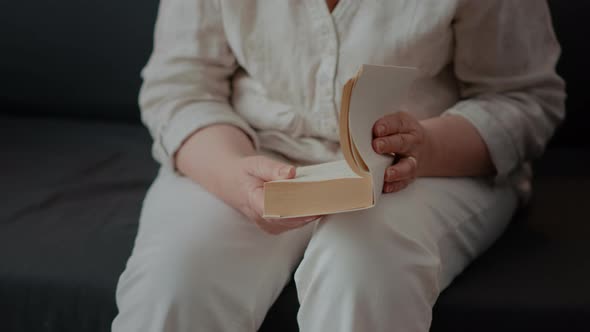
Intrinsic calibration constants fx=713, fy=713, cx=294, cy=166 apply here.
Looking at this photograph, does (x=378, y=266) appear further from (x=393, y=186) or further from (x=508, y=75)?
(x=508, y=75)

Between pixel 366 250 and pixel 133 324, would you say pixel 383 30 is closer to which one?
pixel 366 250

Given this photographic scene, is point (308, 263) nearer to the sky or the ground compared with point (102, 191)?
nearer to the sky

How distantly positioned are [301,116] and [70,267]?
369mm

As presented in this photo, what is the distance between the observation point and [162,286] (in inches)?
30.9

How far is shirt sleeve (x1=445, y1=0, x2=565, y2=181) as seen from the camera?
3.10 ft

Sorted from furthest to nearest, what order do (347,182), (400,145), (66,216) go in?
(66,216) < (400,145) < (347,182)

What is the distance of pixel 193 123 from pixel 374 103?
31 cm

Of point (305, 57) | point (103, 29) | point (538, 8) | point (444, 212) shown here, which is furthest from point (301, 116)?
point (103, 29)

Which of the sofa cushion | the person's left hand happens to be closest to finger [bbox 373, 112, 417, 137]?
the person's left hand

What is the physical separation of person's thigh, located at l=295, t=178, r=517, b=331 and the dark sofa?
0.10m

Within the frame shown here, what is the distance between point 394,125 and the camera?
812mm

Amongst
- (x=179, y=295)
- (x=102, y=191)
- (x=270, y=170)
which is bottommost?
(x=102, y=191)

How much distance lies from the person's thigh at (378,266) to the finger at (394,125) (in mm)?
77

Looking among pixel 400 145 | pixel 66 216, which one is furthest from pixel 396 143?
pixel 66 216
